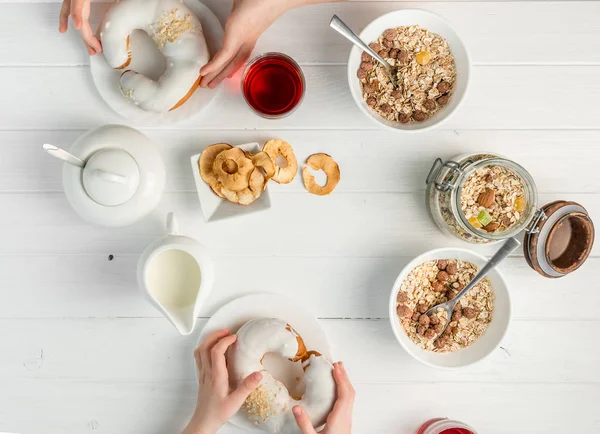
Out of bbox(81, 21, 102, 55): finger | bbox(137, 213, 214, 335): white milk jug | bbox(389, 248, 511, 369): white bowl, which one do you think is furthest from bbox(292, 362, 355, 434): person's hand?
bbox(81, 21, 102, 55): finger

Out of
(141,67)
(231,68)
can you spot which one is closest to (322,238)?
(231,68)

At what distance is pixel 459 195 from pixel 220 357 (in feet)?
1.67

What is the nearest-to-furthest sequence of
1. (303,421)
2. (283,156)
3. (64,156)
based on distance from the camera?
(64,156) < (303,421) < (283,156)

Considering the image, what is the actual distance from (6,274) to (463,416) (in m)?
0.95

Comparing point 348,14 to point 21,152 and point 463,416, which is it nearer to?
point 21,152

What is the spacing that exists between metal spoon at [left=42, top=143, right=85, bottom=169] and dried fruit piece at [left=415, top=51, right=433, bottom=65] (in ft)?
1.97

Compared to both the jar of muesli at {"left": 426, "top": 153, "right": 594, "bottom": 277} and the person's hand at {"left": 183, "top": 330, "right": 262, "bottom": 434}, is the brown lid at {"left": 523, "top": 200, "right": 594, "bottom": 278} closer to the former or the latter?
the jar of muesli at {"left": 426, "top": 153, "right": 594, "bottom": 277}

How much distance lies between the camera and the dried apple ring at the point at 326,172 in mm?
976

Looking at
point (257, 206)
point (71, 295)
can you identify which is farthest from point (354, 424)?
point (71, 295)

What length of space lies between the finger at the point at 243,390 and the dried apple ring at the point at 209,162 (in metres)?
0.34

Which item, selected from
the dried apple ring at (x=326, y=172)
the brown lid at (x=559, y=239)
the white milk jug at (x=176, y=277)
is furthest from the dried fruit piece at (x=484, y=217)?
the white milk jug at (x=176, y=277)

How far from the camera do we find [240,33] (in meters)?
0.90

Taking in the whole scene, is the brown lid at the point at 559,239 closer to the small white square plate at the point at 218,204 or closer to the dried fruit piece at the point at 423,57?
the dried fruit piece at the point at 423,57

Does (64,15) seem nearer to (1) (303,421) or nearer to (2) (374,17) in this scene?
(2) (374,17)
